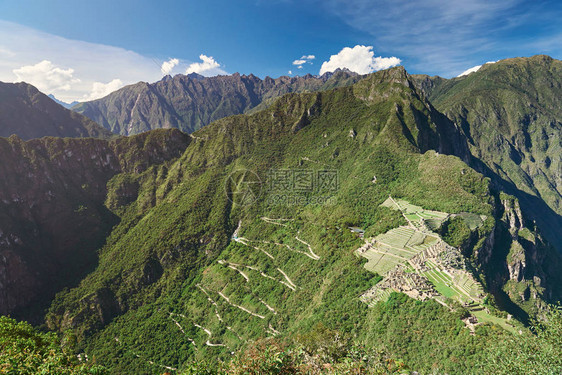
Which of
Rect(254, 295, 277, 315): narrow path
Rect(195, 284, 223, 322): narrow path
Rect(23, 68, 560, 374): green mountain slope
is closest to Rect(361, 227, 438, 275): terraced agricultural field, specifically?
Rect(23, 68, 560, 374): green mountain slope

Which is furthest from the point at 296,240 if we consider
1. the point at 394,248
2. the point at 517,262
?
the point at 517,262

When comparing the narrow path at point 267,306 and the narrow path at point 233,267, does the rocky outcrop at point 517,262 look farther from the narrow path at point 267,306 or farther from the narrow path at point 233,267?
the narrow path at point 233,267

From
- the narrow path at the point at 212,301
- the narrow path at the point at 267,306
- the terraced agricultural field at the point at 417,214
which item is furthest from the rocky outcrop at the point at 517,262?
the narrow path at the point at 212,301

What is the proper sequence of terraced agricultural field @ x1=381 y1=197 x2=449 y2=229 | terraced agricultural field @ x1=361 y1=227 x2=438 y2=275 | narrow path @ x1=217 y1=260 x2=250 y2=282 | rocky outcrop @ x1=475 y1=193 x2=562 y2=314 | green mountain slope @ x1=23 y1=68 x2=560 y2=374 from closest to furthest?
1. green mountain slope @ x1=23 y1=68 x2=560 y2=374
2. terraced agricultural field @ x1=361 y1=227 x2=438 y2=275
3. terraced agricultural field @ x1=381 y1=197 x2=449 y2=229
4. rocky outcrop @ x1=475 y1=193 x2=562 y2=314
5. narrow path @ x1=217 y1=260 x2=250 y2=282

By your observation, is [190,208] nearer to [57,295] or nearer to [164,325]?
[164,325]

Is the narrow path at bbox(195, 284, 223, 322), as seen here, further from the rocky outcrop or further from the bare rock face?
the rocky outcrop

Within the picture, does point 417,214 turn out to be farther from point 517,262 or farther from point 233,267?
point 233,267
